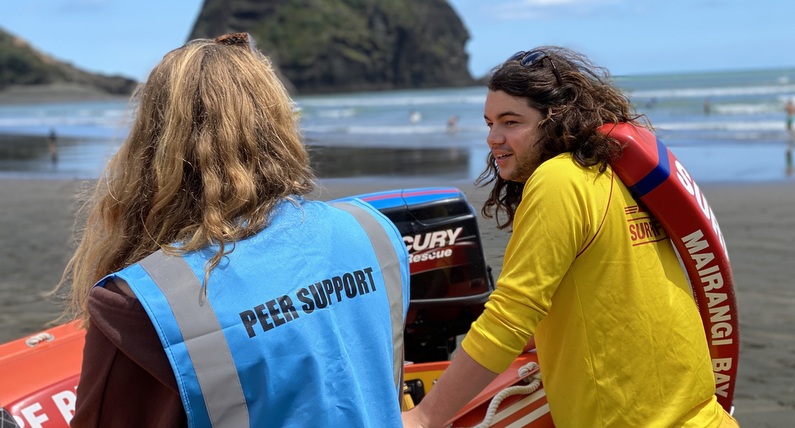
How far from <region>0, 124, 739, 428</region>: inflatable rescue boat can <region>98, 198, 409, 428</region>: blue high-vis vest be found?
0.60 metres

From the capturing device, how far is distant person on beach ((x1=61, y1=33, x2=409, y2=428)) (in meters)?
1.16

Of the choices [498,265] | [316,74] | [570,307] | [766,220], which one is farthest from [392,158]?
[316,74]

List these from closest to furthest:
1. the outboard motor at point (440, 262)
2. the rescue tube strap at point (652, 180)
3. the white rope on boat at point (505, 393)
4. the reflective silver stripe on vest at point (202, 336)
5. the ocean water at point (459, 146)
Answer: the reflective silver stripe on vest at point (202, 336), the rescue tube strap at point (652, 180), the white rope on boat at point (505, 393), the outboard motor at point (440, 262), the ocean water at point (459, 146)

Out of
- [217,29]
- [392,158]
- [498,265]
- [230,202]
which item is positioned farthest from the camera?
[217,29]

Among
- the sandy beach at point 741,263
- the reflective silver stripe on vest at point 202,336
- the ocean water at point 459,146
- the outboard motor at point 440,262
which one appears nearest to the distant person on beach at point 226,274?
the reflective silver stripe on vest at point 202,336

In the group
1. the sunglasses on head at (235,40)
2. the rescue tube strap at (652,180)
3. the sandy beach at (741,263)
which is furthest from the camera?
the sandy beach at (741,263)

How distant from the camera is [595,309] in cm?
164

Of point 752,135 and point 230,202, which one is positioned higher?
point 230,202

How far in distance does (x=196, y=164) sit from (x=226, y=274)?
21cm

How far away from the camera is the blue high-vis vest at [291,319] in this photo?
3.81 ft

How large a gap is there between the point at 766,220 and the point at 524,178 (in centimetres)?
830

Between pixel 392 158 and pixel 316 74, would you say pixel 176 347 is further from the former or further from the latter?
pixel 316 74

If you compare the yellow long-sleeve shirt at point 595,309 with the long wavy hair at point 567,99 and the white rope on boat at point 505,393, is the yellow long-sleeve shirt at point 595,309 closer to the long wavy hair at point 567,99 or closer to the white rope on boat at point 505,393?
the long wavy hair at point 567,99

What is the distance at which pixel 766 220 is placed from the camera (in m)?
9.02
